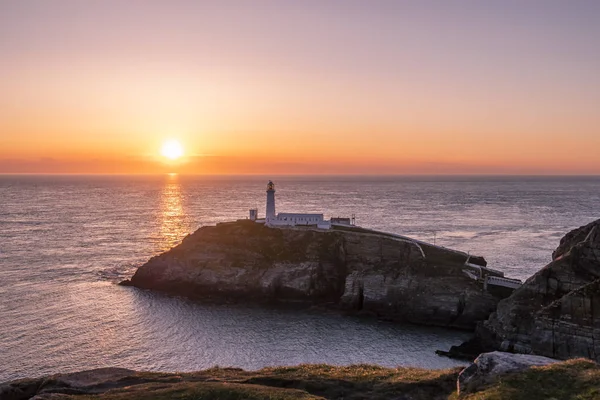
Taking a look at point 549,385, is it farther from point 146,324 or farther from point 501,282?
point 146,324

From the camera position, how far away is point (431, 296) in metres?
59.8

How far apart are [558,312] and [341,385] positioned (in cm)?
2576

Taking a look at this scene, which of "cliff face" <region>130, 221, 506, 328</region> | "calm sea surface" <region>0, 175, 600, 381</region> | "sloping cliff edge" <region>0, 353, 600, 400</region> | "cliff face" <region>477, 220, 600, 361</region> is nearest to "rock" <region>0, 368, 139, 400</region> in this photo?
"sloping cliff edge" <region>0, 353, 600, 400</region>

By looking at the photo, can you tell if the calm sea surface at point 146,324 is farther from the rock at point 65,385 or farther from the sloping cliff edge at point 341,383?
the sloping cliff edge at point 341,383

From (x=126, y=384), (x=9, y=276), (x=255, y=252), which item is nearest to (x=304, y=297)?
(x=255, y=252)

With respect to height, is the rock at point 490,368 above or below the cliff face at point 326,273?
above

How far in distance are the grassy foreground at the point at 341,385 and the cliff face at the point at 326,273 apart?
28.1m

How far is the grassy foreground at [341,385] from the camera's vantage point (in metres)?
22.5

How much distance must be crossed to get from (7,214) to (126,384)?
152m

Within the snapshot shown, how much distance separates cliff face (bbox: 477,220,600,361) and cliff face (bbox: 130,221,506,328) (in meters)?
6.99

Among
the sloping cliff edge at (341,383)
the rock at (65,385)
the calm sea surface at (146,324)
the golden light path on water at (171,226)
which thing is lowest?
the calm sea surface at (146,324)

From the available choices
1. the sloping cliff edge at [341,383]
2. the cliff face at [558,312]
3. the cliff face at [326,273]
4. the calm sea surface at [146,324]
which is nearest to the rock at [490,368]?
the sloping cliff edge at [341,383]

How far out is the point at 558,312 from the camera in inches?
1748

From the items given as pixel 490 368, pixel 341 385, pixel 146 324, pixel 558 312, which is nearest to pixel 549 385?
pixel 490 368
